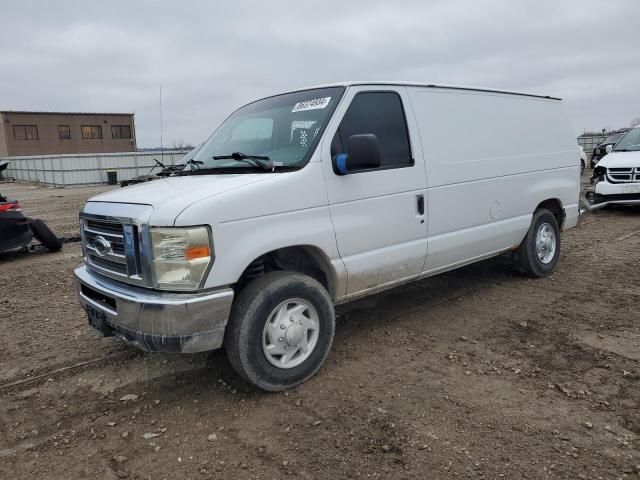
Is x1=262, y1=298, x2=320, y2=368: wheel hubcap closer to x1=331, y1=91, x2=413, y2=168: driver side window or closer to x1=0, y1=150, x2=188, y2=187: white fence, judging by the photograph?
x1=331, y1=91, x2=413, y2=168: driver side window

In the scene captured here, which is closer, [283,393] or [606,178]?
[283,393]

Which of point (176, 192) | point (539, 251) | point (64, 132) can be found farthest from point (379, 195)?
point (64, 132)

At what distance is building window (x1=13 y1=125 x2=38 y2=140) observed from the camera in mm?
49719

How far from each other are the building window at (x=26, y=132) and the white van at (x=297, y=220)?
2131 inches

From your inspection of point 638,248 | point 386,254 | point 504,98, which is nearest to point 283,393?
point 386,254

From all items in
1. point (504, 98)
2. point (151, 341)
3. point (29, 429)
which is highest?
point (504, 98)

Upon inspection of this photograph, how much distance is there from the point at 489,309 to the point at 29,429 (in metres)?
4.06

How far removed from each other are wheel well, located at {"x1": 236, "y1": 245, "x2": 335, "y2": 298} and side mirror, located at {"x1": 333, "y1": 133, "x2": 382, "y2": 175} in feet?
2.12

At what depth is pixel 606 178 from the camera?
36.3 feet

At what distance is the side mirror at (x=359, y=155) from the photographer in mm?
3609

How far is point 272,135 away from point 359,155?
875mm

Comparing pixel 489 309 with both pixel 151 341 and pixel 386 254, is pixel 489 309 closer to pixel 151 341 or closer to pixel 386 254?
pixel 386 254

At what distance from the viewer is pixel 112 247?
3.46 m

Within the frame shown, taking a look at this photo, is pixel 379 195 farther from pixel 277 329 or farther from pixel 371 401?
pixel 371 401
